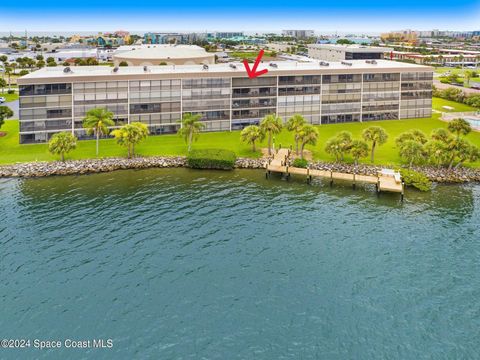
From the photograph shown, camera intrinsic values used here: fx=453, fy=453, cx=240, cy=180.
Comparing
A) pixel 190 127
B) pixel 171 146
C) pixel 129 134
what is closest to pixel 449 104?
pixel 190 127

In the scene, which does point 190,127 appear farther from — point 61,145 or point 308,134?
point 61,145

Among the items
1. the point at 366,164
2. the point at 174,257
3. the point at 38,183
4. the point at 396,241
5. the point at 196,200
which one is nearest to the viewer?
the point at 174,257

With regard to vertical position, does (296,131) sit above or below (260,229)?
above

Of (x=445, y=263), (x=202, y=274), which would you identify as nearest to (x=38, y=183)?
(x=202, y=274)

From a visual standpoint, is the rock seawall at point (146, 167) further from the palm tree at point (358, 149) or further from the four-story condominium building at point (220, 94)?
the four-story condominium building at point (220, 94)

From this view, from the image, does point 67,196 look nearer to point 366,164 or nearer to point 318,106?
point 366,164

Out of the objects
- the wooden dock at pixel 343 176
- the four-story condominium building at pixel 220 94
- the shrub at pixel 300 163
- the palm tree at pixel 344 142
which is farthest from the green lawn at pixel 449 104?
the shrub at pixel 300 163
